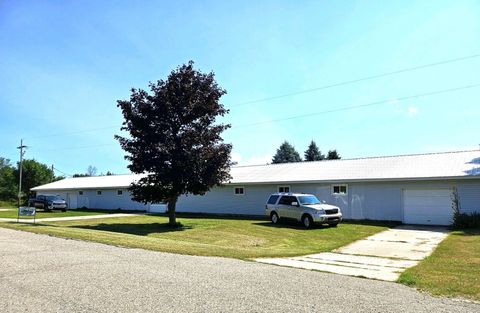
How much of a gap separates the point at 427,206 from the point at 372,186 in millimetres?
3383

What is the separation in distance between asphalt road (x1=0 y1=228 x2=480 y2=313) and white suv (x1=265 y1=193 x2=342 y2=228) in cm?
1157

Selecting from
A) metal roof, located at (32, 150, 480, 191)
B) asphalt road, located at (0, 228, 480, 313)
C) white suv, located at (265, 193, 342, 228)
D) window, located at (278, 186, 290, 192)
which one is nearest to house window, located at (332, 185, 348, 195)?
metal roof, located at (32, 150, 480, 191)

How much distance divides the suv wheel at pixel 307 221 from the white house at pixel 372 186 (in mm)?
5827

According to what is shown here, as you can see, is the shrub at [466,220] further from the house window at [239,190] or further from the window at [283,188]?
the house window at [239,190]

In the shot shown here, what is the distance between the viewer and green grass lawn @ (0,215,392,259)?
43.1ft

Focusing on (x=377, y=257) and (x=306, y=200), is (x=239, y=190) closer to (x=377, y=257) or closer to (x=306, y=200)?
(x=306, y=200)

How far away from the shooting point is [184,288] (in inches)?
283

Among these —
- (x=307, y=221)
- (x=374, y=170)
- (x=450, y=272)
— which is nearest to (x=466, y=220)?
(x=374, y=170)

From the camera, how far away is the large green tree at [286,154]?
74.2 meters

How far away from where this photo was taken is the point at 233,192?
33281 millimetres

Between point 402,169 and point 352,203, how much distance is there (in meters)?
3.65

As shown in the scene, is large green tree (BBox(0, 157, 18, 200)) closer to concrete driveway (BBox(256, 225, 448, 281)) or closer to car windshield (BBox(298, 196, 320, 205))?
car windshield (BBox(298, 196, 320, 205))

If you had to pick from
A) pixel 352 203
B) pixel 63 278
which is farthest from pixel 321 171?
pixel 63 278

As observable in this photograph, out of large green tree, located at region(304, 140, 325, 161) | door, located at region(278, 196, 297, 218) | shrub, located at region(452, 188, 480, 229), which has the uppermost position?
large green tree, located at region(304, 140, 325, 161)
